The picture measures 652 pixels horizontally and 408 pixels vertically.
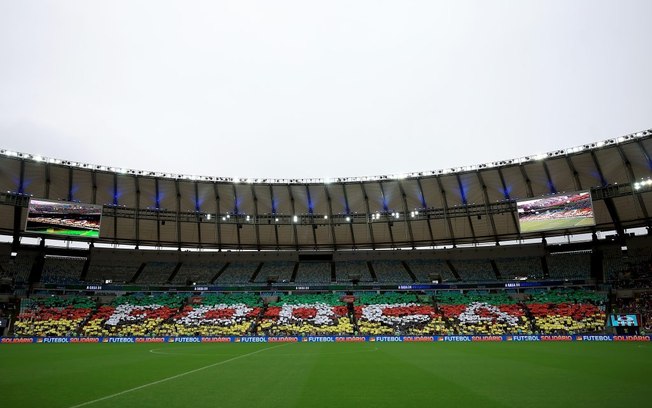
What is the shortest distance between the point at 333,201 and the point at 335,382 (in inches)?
1583

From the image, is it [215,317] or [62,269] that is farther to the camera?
[62,269]

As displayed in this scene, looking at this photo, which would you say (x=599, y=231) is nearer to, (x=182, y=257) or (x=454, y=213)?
(x=454, y=213)

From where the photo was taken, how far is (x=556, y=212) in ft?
144

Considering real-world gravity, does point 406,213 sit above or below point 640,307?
above

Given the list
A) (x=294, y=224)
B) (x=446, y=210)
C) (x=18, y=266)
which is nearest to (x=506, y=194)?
(x=446, y=210)

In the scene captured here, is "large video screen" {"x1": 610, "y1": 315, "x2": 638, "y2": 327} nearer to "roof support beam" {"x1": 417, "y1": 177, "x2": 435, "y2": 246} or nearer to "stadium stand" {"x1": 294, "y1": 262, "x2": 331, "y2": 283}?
"roof support beam" {"x1": 417, "y1": 177, "x2": 435, "y2": 246}

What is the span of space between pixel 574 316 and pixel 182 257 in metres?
48.5

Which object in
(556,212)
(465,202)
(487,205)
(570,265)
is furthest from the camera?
(465,202)

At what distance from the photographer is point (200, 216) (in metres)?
54.6

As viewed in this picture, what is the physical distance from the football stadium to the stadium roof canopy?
19cm

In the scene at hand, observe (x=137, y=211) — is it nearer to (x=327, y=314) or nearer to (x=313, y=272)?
(x=313, y=272)

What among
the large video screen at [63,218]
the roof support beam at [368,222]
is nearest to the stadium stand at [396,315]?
the roof support beam at [368,222]

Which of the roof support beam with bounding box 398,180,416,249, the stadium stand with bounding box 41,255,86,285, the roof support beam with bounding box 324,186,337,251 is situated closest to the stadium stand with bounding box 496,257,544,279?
the roof support beam with bounding box 398,180,416,249

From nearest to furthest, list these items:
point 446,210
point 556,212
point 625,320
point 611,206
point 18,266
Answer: point 625,320 → point 556,212 → point 611,206 → point 18,266 → point 446,210
